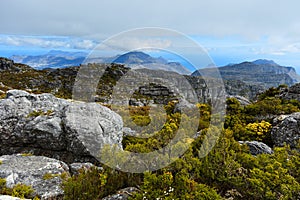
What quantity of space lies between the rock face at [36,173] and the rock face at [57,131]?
1232 mm

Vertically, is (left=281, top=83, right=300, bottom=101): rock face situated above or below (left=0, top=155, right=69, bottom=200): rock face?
above

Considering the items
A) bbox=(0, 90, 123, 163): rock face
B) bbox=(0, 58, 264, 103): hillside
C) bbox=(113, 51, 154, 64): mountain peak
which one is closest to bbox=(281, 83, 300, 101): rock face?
bbox=(113, 51, 154, 64): mountain peak

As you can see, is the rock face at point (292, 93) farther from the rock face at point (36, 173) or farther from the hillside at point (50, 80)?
the hillside at point (50, 80)

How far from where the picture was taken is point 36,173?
9.23 meters

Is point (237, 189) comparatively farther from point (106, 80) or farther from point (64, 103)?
point (106, 80)

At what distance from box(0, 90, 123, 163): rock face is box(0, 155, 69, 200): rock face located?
123 cm

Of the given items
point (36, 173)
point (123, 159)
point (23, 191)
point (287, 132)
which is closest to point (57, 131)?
point (36, 173)

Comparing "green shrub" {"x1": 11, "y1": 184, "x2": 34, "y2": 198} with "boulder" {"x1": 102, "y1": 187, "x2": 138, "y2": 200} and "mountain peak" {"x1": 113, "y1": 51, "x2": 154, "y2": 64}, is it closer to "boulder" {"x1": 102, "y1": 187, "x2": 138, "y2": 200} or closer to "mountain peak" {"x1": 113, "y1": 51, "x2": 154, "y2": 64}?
"boulder" {"x1": 102, "y1": 187, "x2": 138, "y2": 200}

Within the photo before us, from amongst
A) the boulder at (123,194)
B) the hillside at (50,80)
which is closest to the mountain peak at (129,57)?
the boulder at (123,194)

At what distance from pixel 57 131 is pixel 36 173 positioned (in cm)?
262

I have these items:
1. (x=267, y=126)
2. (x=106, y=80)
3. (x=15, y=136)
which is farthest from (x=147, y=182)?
(x=106, y=80)

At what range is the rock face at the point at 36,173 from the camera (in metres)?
8.38

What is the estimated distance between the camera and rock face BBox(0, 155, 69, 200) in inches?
330

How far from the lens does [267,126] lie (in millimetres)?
17031
